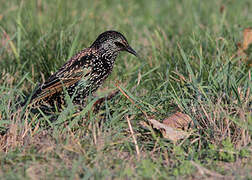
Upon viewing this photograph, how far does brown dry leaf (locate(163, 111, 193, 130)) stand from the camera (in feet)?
13.6

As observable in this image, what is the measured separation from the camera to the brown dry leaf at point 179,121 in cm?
416

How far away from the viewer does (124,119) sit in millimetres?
4336

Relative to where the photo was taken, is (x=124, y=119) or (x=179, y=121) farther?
(x=124, y=119)

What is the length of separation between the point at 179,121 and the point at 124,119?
0.54m

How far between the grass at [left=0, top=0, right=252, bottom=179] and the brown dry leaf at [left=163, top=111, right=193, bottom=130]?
7 centimetres

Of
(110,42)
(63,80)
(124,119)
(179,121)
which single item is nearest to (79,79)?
(63,80)

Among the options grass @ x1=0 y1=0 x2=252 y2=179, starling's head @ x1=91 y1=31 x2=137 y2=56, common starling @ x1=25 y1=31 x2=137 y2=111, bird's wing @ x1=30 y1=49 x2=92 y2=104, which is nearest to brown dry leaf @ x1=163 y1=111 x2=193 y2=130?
grass @ x1=0 y1=0 x2=252 y2=179

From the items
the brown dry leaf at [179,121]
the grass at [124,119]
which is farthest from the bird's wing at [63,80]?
the brown dry leaf at [179,121]

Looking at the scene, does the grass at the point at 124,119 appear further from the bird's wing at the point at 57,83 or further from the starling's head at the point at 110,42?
the starling's head at the point at 110,42

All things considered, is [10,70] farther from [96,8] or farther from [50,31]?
[96,8]

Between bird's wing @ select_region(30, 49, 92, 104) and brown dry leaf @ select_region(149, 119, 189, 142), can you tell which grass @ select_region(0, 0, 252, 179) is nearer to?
brown dry leaf @ select_region(149, 119, 189, 142)

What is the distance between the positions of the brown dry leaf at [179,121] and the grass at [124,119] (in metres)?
0.07

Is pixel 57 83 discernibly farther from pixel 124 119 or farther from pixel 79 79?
pixel 124 119

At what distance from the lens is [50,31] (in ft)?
19.8
